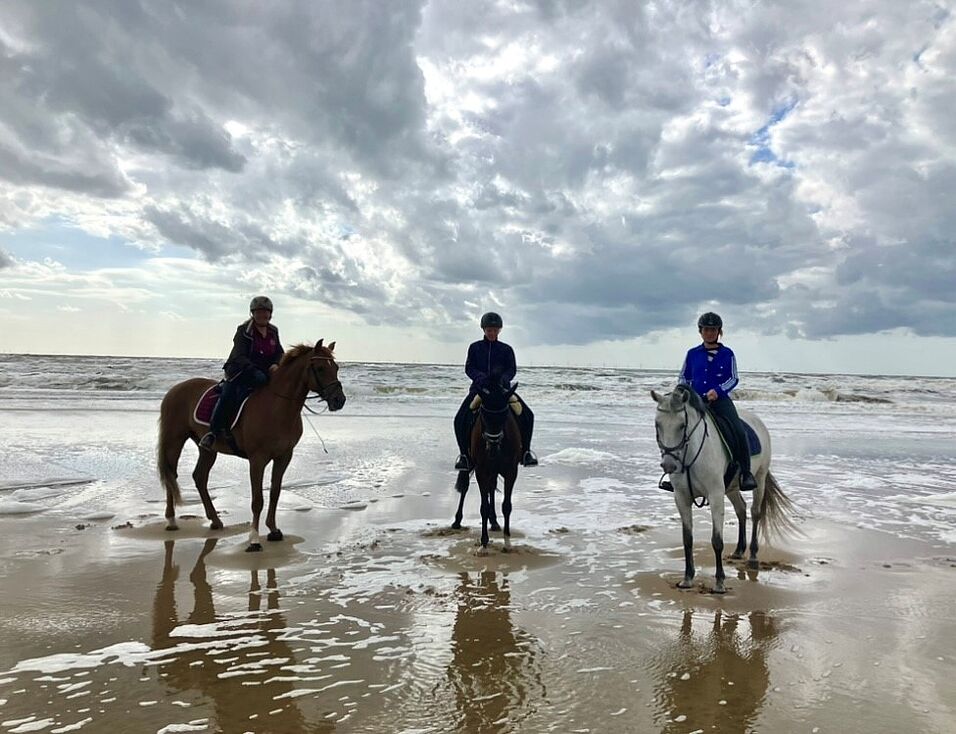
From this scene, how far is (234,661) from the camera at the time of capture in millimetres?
3588

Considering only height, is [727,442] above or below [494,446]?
above

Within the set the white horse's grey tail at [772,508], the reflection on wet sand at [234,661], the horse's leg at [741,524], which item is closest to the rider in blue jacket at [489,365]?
the horse's leg at [741,524]

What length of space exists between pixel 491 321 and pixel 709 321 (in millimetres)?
2446

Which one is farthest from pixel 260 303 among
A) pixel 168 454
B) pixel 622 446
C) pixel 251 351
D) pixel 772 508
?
pixel 622 446

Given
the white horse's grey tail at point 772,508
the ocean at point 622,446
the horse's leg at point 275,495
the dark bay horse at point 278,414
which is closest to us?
the white horse's grey tail at point 772,508

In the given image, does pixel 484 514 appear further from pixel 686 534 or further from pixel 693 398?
pixel 693 398

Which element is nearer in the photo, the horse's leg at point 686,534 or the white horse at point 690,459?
the white horse at point 690,459

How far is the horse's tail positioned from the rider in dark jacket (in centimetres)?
67

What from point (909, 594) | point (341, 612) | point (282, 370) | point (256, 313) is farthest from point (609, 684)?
point (256, 313)

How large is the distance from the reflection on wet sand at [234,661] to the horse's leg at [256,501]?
126cm

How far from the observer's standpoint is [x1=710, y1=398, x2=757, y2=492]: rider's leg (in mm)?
5730

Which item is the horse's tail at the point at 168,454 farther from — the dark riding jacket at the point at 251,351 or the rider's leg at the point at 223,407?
the dark riding jacket at the point at 251,351

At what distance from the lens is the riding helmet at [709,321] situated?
580 cm

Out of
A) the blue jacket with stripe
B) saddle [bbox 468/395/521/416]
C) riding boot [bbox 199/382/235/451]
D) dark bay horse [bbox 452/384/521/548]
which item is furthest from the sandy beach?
the blue jacket with stripe
